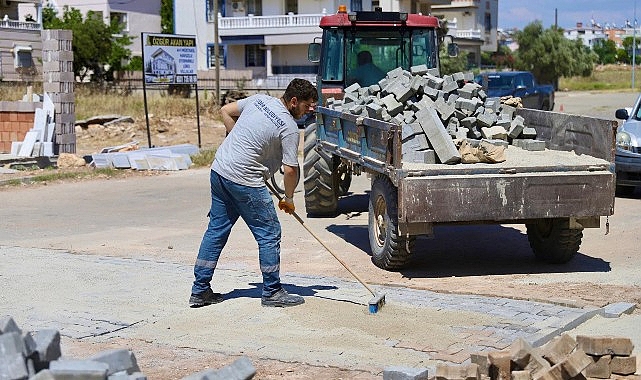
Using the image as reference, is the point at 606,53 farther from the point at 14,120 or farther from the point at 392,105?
the point at 392,105

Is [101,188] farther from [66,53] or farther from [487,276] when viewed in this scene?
[487,276]

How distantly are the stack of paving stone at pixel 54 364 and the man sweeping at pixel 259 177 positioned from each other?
313 cm

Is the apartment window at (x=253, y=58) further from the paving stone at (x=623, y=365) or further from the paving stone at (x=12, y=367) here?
the paving stone at (x=12, y=367)

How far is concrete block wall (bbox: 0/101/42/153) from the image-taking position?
74.4 ft

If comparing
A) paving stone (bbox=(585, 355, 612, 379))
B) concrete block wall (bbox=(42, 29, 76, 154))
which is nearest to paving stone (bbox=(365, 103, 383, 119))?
paving stone (bbox=(585, 355, 612, 379))

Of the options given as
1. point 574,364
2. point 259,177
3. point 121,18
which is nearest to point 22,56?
point 121,18

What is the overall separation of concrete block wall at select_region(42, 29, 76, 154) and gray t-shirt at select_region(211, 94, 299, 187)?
1446 centimetres

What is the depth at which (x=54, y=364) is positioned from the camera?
Result: 4.96 metres

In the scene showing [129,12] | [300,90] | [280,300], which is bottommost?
[280,300]

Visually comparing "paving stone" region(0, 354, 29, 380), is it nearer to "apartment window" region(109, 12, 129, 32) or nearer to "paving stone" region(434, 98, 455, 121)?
"paving stone" region(434, 98, 455, 121)

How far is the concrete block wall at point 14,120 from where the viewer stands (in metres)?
22.7

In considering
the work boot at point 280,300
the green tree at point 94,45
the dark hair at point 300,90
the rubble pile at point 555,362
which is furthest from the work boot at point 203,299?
the green tree at point 94,45

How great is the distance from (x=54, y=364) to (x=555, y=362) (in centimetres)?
298

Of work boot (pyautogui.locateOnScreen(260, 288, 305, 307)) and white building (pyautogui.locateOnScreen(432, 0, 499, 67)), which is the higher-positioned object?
white building (pyautogui.locateOnScreen(432, 0, 499, 67))
